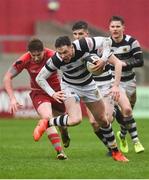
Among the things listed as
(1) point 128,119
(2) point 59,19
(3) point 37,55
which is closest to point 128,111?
(1) point 128,119

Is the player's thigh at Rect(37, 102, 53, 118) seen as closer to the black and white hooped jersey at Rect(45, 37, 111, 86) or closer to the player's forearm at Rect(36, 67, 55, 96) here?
the player's forearm at Rect(36, 67, 55, 96)

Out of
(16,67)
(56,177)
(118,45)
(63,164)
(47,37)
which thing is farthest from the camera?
A: (47,37)

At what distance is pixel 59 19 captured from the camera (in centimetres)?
4012

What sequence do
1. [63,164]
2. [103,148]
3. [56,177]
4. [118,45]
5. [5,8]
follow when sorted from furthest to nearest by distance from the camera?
1. [5,8]
2. [103,148]
3. [118,45]
4. [63,164]
5. [56,177]

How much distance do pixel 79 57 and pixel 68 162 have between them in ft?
5.64

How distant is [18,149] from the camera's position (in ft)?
51.4

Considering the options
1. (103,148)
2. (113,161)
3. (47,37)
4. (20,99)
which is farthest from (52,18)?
(113,161)

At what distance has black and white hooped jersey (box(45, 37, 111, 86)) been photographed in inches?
486

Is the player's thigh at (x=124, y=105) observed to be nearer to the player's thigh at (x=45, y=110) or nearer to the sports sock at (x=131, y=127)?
the sports sock at (x=131, y=127)

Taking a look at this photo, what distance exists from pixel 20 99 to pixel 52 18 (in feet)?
41.3

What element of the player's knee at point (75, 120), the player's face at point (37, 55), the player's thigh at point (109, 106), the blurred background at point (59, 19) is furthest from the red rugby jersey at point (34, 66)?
the blurred background at point (59, 19)

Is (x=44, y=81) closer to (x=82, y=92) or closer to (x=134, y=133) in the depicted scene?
(x=82, y=92)

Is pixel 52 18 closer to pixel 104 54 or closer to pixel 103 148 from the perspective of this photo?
pixel 103 148

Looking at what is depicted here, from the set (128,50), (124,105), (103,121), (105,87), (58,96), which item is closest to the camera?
(58,96)
